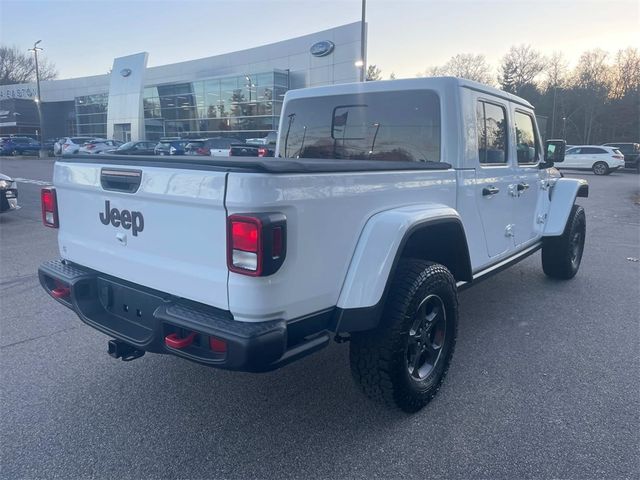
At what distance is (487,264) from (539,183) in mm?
1629

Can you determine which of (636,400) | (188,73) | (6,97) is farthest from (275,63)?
(6,97)

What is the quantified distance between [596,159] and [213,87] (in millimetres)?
28968

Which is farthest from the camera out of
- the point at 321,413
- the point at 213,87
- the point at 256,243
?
the point at 213,87

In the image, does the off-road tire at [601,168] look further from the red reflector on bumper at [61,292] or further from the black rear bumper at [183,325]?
the red reflector on bumper at [61,292]

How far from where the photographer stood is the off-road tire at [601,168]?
27345 millimetres

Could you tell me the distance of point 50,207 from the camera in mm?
3363

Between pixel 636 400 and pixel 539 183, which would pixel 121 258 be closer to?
pixel 636 400

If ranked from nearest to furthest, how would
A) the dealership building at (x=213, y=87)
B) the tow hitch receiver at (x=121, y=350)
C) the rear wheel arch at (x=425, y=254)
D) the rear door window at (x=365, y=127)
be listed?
the rear wheel arch at (x=425, y=254), the tow hitch receiver at (x=121, y=350), the rear door window at (x=365, y=127), the dealership building at (x=213, y=87)

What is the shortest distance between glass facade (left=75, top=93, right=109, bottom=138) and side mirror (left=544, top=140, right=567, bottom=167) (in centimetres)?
5557

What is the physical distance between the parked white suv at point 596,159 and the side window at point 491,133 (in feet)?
86.7

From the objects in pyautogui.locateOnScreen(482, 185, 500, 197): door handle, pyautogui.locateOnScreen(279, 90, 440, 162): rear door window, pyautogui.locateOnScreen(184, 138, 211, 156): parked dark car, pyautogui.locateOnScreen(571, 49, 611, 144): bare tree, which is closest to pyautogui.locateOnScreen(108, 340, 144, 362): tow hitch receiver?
pyautogui.locateOnScreen(279, 90, 440, 162): rear door window

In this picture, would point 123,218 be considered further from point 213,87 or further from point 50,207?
point 213,87

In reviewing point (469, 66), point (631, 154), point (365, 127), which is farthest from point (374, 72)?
point (365, 127)

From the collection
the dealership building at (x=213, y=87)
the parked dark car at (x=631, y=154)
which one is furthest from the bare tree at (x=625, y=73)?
the dealership building at (x=213, y=87)
